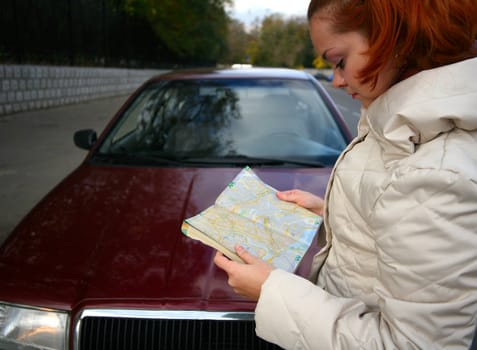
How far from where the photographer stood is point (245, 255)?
1.11 metres

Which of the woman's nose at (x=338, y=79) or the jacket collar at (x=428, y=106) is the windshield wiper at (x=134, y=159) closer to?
the woman's nose at (x=338, y=79)

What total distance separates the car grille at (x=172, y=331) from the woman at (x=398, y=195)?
0.35 metres

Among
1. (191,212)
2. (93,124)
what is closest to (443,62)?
(191,212)

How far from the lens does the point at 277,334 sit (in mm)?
988

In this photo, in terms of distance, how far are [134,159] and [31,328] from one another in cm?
123

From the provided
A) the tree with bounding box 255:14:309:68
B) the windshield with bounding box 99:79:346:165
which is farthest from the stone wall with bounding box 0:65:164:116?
the tree with bounding box 255:14:309:68

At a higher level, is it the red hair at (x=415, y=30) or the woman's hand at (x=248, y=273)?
the red hair at (x=415, y=30)

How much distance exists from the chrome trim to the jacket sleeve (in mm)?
487

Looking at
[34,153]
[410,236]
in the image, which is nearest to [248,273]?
[410,236]

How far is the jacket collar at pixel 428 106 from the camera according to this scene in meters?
0.82

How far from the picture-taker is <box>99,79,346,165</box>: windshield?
259 centimetres

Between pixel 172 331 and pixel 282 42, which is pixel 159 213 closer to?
pixel 172 331

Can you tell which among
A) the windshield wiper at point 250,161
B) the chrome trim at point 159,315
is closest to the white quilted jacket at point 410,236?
the chrome trim at point 159,315

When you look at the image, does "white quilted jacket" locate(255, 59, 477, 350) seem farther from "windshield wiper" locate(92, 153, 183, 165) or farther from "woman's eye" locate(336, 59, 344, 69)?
"windshield wiper" locate(92, 153, 183, 165)
